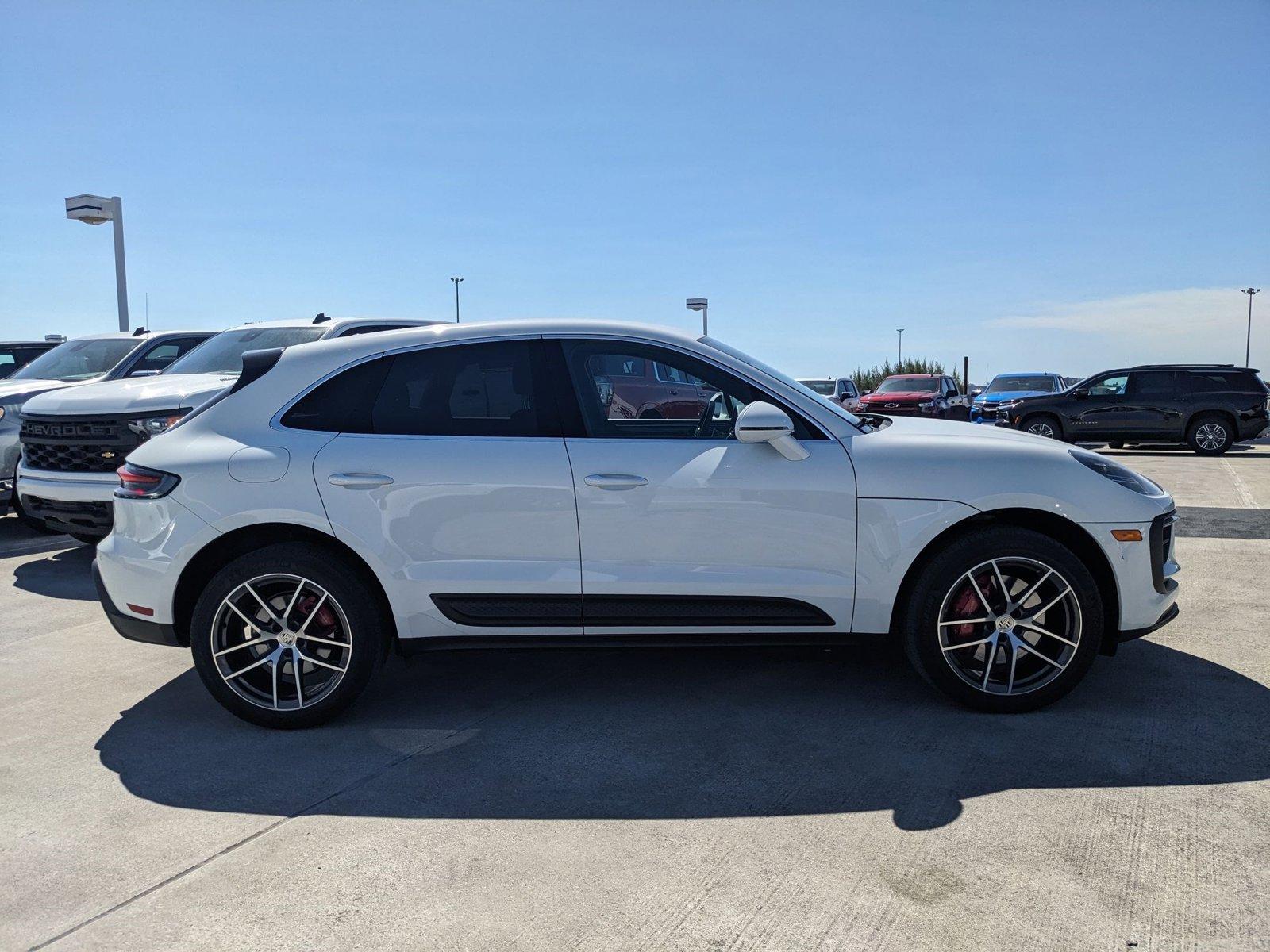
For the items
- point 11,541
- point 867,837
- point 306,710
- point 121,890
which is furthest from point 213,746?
point 11,541

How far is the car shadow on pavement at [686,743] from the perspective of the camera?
11.8 ft

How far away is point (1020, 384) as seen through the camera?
25312mm

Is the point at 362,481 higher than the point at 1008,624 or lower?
higher

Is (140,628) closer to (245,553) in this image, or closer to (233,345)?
(245,553)

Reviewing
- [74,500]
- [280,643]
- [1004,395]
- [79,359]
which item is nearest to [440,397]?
[280,643]

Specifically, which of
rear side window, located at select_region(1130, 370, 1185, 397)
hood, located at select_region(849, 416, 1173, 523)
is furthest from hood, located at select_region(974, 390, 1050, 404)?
hood, located at select_region(849, 416, 1173, 523)

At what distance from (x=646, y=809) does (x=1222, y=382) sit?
63.5 ft

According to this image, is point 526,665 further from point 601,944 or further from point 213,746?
point 601,944

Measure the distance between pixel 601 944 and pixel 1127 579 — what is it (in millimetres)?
2802

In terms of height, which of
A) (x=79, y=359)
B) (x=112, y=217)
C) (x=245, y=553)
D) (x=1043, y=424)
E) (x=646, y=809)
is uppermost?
(x=112, y=217)

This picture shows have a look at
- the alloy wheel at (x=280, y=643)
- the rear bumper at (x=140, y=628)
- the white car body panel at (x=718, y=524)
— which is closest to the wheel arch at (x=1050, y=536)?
the white car body panel at (x=718, y=524)

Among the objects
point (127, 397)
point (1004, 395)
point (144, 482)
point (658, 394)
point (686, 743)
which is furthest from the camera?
point (1004, 395)

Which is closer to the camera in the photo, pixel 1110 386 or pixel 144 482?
pixel 144 482

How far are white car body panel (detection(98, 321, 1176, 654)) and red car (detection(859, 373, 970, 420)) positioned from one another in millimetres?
19830
